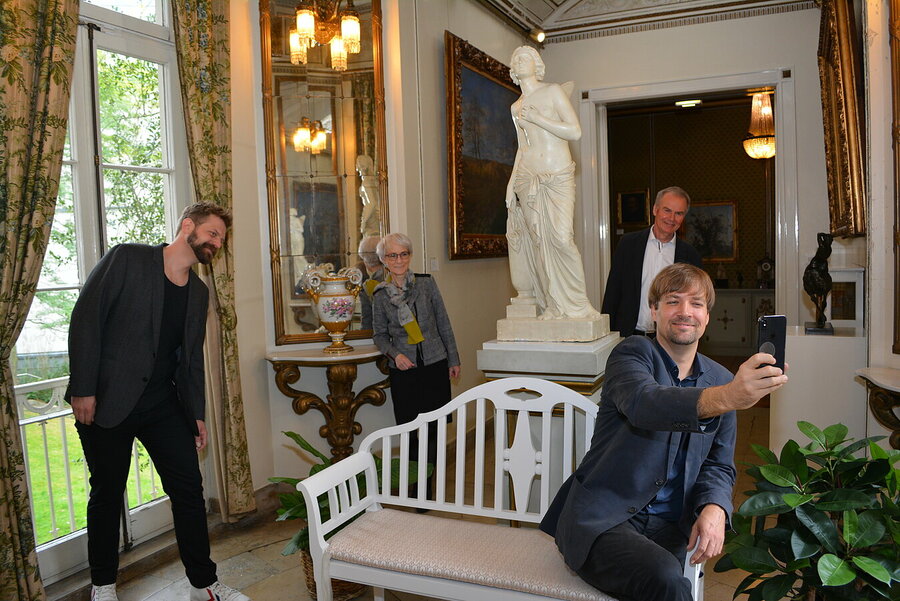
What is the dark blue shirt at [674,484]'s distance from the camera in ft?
6.63

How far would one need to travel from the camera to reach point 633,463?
197cm

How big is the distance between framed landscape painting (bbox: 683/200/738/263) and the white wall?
4.06 m

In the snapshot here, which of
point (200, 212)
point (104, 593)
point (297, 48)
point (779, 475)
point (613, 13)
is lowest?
point (104, 593)

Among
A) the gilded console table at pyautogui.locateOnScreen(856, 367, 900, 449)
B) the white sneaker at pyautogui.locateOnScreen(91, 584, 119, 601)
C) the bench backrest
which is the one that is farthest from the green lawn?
the gilded console table at pyautogui.locateOnScreen(856, 367, 900, 449)

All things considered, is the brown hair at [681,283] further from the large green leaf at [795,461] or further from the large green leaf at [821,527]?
the large green leaf at [821,527]

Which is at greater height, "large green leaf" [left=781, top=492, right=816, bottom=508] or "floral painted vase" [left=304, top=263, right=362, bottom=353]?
"floral painted vase" [left=304, top=263, right=362, bottom=353]

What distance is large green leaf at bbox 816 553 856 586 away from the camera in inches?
70.0

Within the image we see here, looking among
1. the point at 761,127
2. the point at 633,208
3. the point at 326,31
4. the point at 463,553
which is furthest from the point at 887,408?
the point at 633,208

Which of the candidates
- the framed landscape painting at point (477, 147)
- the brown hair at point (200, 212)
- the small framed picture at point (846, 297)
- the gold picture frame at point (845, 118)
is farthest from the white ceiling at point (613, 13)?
the brown hair at point (200, 212)

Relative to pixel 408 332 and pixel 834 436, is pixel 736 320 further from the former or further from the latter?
pixel 834 436

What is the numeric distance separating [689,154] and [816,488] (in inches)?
364

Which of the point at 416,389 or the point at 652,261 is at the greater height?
the point at 652,261

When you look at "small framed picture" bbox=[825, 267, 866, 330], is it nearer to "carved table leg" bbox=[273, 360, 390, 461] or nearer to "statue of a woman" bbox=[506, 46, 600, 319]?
"statue of a woman" bbox=[506, 46, 600, 319]

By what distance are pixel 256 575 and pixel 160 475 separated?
80 centimetres
